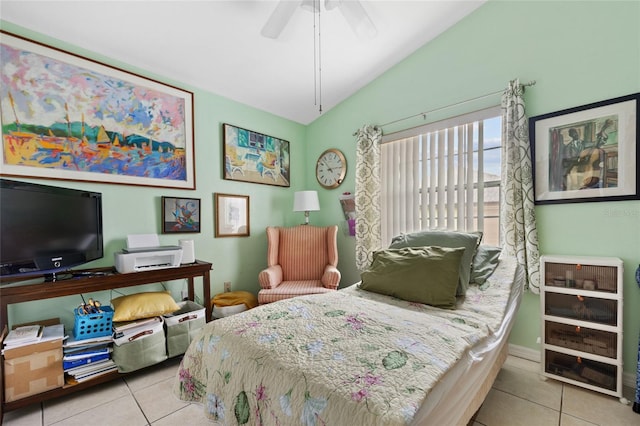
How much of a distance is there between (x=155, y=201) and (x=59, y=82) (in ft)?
3.68

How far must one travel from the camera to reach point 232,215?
10.2 ft

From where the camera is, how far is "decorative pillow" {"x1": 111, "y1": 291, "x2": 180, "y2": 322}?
1.90 m

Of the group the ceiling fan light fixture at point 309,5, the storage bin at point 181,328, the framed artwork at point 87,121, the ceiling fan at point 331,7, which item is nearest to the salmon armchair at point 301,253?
the storage bin at point 181,328

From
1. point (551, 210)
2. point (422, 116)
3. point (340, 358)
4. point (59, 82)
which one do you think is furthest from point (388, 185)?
point (59, 82)

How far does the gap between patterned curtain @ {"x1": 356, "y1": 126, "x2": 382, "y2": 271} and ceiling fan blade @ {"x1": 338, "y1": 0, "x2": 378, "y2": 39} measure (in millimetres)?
1278

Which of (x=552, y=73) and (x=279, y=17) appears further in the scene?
(x=552, y=73)

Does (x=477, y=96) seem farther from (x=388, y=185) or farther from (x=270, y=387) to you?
(x=270, y=387)

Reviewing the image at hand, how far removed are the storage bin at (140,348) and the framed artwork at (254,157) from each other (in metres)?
1.71

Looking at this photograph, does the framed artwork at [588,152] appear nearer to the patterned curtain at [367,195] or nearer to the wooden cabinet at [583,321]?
the wooden cabinet at [583,321]

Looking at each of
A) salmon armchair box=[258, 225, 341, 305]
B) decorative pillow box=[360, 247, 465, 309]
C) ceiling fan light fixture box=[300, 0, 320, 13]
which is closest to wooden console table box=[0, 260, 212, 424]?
salmon armchair box=[258, 225, 341, 305]

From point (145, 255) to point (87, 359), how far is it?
2.44 feet

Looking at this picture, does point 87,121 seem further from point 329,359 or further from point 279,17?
point 329,359

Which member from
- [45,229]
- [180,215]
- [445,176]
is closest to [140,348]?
[45,229]

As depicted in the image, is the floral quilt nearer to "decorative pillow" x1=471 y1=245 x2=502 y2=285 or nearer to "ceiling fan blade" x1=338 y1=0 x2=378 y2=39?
"decorative pillow" x1=471 y1=245 x2=502 y2=285
